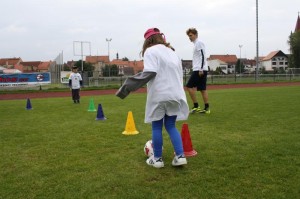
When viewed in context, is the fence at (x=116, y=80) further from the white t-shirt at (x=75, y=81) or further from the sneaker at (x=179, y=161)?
the sneaker at (x=179, y=161)

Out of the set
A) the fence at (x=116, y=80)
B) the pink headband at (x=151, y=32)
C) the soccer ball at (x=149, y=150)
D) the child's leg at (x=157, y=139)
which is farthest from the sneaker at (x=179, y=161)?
the fence at (x=116, y=80)

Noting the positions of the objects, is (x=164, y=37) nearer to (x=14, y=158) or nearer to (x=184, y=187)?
(x=184, y=187)

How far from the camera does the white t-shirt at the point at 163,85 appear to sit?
3.93 metres

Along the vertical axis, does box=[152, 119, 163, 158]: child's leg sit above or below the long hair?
below

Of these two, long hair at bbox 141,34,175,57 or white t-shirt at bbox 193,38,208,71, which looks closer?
long hair at bbox 141,34,175,57

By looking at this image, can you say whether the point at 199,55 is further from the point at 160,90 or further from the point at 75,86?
the point at 75,86

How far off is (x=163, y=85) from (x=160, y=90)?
7 cm

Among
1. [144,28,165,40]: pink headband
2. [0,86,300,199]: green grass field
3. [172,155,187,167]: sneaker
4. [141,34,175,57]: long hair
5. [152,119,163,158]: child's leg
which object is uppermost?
[144,28,165,40]: pink headband

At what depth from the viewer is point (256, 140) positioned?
511 centimetres

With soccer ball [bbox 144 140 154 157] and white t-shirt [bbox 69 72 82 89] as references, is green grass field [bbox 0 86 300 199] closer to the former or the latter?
soccer ball [bbox 144 140 154 157]

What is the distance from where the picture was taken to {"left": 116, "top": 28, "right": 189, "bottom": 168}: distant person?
12.8 ft

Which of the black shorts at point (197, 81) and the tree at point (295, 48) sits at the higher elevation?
the tree at point (295, 48)

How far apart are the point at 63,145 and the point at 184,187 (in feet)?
8.52

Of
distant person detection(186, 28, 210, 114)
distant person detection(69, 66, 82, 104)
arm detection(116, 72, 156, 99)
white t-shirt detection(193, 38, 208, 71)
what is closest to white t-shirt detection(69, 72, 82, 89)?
distant person detection(69, 66, 82, 104)
